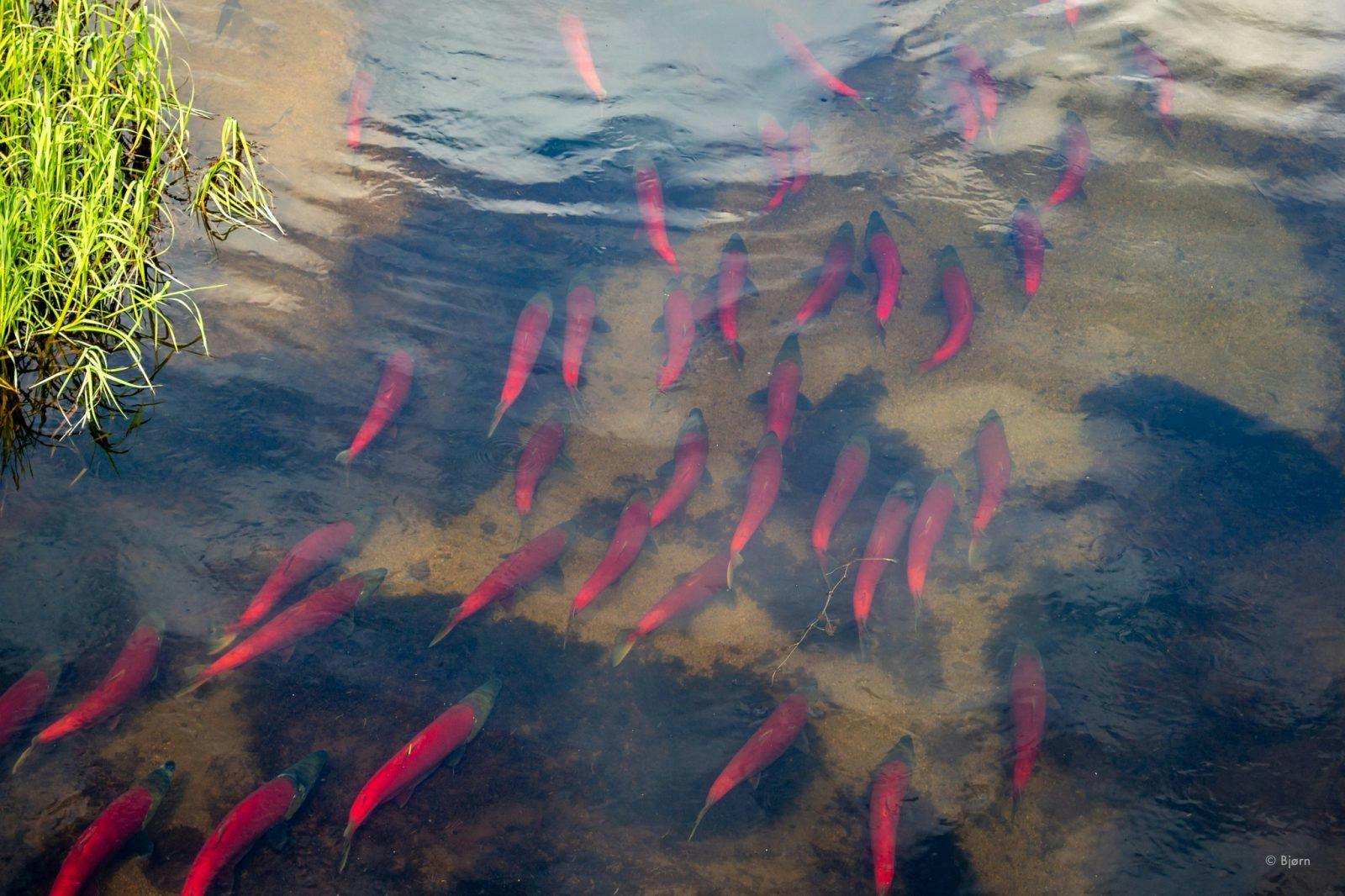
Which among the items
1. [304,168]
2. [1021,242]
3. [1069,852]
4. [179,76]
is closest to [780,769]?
[1069,852]

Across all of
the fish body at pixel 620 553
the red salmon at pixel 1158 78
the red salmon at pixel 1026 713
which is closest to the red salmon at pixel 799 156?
the red salmon at pixel 1158 78

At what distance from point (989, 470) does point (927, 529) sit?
A: 0.53 m

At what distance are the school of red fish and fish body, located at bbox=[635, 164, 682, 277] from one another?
0.04ft

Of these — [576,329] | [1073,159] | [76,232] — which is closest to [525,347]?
[576,329]

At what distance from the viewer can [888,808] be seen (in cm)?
352

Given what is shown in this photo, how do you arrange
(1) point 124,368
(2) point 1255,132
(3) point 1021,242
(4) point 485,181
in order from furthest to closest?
(2) point 1255,132, (4) point 485,181, (3) point 1021,242, (1) point 124,368

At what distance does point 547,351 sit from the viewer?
4.97 meters

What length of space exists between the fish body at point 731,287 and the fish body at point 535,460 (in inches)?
46.2

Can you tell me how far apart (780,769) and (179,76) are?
6.00m

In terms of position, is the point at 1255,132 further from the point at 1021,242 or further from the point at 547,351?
the point at 547,351

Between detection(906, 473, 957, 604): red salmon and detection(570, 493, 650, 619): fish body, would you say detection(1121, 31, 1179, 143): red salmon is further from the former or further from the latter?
detection(570, 493, 650, 619): fish body

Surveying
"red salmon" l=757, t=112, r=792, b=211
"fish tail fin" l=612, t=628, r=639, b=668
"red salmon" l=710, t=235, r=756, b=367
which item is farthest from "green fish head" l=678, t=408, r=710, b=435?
"red salmon" l=757, t=112, r=792, b=211

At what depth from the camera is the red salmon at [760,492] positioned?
4297mm

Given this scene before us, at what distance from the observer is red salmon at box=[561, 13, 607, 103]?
648cm
